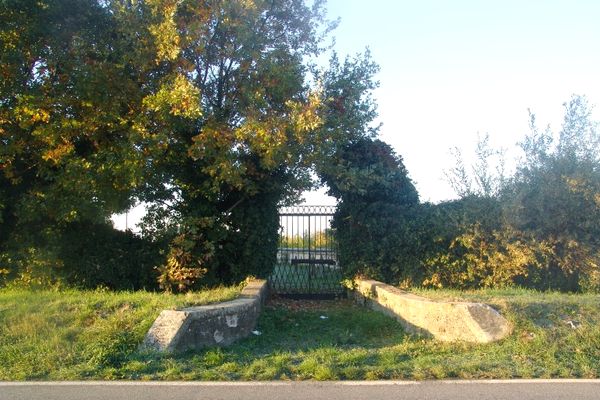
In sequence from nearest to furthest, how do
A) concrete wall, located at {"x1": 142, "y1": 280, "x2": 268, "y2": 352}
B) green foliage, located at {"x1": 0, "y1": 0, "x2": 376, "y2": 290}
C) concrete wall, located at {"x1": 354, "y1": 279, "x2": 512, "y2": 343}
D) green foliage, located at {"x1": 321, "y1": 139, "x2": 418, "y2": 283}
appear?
1. concrete wall, located at {"x1": 142, "y1": 280, "x2": 268, "y2": 352}
2. concrete wall, located at {"x1": 354, "y1": 279, "x2": 512, "y2": 343}
3. green foliage, located at {"x1": 0, "y1": 0, "x2": 376, "y2": 290}
4. green foliage, located at {"x1": 321, "y1": 139, "x2": 418, "y2": 283}

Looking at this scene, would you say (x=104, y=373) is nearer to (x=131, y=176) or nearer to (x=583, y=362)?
(x=131, y=176)

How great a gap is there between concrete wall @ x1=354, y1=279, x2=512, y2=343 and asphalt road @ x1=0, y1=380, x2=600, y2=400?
5.15ft

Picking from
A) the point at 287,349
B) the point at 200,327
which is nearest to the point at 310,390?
the point at 287,349

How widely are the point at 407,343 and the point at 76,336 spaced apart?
14.4 feet

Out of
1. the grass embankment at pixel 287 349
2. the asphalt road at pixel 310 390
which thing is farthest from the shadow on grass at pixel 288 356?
the asphalt road at pixel 310 390

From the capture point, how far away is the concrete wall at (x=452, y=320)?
24.9 feet

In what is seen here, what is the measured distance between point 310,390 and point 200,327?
2226 millimetres

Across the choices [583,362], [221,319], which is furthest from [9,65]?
[583,362]

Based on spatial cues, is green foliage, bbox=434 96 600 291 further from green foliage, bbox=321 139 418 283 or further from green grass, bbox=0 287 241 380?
green grass, bbox=0 287 241 380

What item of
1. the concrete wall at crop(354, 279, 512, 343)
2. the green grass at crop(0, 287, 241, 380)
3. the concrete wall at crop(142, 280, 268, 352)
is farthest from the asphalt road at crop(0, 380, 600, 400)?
the concrete wall at crop(354, 279, 512, 343)

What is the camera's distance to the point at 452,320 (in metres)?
7.83

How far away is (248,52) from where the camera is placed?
11.0 meters

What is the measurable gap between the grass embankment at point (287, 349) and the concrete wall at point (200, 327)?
0.17 metres

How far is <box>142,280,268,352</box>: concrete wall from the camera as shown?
7070mm
